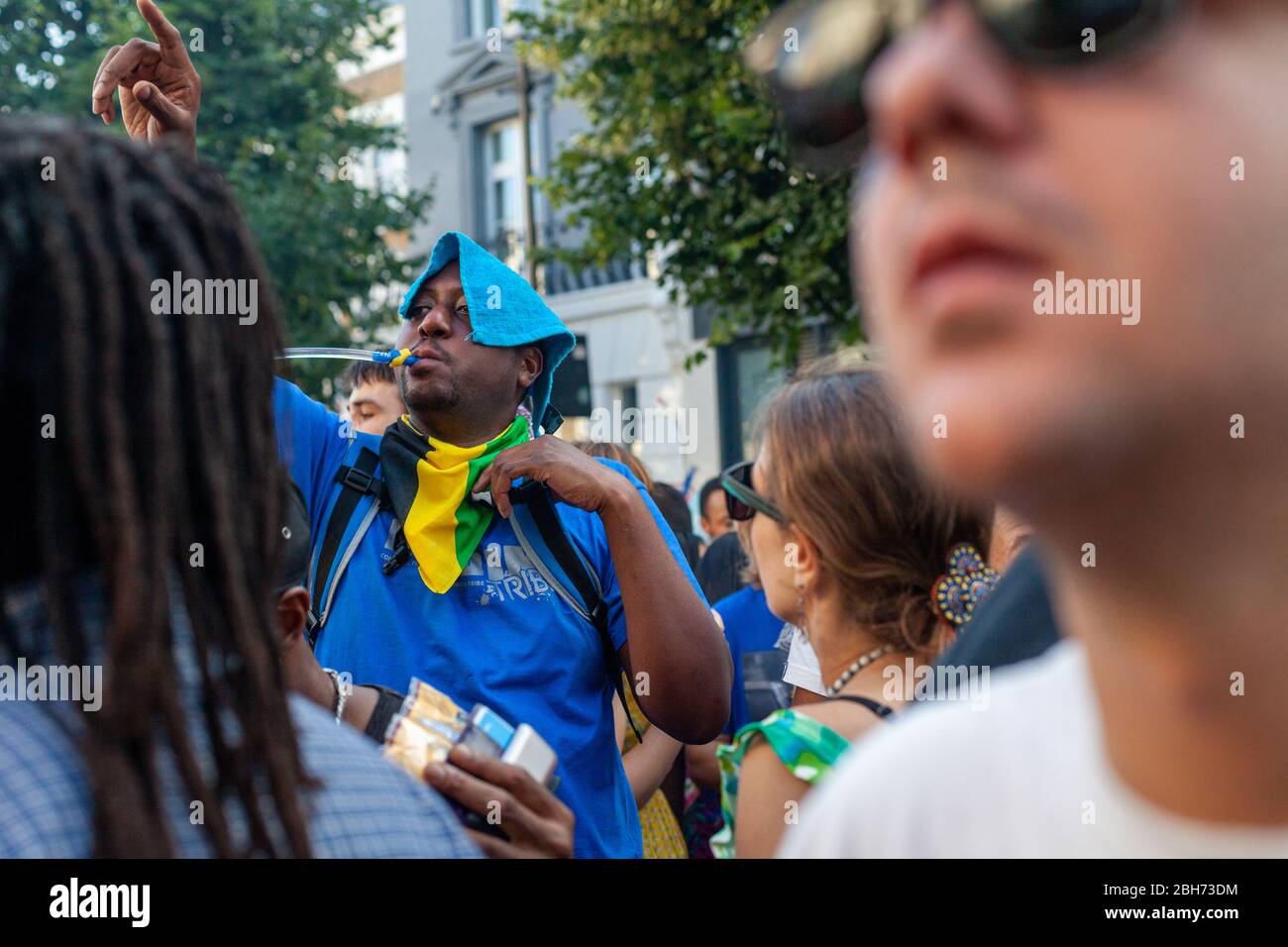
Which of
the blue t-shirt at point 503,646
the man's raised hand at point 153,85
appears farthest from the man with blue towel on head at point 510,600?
the man's raised hand at point 153,85

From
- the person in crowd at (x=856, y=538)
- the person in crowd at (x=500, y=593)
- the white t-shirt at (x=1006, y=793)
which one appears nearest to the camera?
the white t-shirt at (x=1006, y=793)

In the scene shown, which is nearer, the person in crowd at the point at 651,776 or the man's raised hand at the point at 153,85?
the man's raised hand at the point at 153,85

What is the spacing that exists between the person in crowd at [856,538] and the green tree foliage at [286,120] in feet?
44.0

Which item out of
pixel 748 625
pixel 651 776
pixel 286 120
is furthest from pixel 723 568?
pixel 286 120

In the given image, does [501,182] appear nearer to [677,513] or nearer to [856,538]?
[677,513]

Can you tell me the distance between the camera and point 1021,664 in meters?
1.46

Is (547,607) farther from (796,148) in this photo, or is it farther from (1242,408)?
(1242,408)

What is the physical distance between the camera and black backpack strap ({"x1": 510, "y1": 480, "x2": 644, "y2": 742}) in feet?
8.78

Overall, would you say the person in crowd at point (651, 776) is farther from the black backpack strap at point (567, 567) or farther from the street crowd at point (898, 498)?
the street crowd at point (898, 498)

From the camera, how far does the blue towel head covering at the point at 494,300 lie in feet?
10.2

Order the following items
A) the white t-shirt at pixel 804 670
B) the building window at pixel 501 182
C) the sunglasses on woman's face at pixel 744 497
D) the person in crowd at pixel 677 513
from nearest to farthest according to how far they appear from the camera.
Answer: the sunglasses on woman's face at pixel 744 497 < the white t-shirt at pixel 804 670 < the person in crowd at pixel 677 513 < the building window at pixel 501 182

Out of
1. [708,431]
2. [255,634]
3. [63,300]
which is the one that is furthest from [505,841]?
[708,431]

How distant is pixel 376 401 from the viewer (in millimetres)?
4520

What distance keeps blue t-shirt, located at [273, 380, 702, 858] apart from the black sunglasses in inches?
68.7
